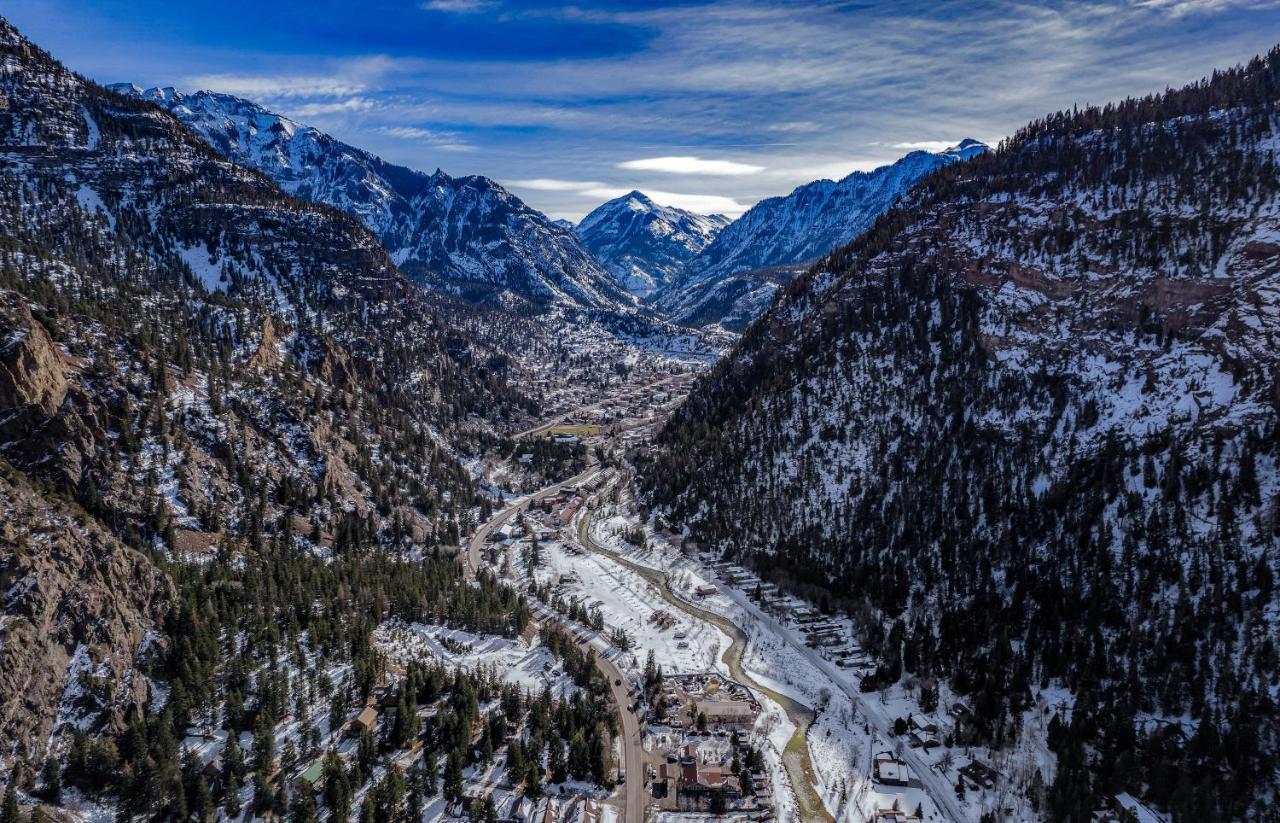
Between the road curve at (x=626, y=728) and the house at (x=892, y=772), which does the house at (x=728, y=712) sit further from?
the house at (x=892, y=772)

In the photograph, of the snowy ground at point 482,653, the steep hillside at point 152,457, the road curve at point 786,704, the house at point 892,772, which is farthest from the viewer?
the snowy ground at point 482,653

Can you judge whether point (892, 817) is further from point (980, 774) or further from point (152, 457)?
point (152, 457)

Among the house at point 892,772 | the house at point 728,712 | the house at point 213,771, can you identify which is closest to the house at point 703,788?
the house at point 728,712

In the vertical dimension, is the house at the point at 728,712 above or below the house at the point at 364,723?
below

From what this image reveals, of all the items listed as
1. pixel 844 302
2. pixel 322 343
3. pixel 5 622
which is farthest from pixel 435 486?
pixel 844 302

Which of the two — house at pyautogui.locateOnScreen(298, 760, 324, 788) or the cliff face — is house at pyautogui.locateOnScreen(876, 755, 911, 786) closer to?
house at pyautogui.locateOnScreen(298, 760, 324, 788)

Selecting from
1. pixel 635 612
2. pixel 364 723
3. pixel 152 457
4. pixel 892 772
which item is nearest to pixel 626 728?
pixel 364 723
